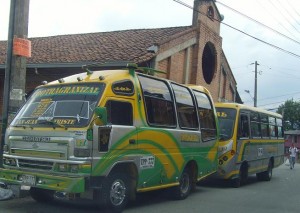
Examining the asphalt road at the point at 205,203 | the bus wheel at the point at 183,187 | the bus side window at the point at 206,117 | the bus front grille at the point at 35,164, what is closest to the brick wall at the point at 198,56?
the bus side window at the point at 206,117

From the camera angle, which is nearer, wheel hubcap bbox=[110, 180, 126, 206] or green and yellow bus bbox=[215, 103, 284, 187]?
wheel hubcap bbox=[110, 180, 126, 206]

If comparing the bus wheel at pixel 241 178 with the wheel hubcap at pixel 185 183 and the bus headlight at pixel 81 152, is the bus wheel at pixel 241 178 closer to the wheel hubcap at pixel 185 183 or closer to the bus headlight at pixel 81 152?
the wheel hubcap at pixel 185 183

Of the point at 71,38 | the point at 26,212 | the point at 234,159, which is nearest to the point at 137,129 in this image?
the point at 26,212

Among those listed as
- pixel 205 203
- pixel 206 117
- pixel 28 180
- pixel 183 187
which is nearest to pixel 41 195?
pixel 28 180

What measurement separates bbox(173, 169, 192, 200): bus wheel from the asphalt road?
0.15 meters

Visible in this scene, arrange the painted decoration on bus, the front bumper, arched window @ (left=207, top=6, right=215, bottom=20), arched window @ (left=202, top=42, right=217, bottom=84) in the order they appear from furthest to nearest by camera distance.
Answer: arched window @ (left=202, top=42, right=217, bottom=84) → arched window @ (left=207, top=6, right=215, bottom=20) → the painted decoration on bus → the front bumper

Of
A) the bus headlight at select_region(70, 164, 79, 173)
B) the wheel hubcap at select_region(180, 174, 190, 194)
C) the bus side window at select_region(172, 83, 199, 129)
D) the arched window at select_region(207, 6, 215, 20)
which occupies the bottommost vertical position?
the wheel hubcap at select_region(180, 174, 190, 194)

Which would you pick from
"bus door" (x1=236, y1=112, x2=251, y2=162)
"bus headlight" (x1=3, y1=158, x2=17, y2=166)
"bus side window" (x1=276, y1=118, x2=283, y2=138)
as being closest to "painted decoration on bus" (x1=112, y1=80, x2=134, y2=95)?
"bus headlight" (x1=3, y1=158, x2=17, y2=166)

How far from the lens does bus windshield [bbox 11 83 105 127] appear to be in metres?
7.80

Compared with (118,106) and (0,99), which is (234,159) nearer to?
(118,106)

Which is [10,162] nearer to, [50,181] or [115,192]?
[50,181]

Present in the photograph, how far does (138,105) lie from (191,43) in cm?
963

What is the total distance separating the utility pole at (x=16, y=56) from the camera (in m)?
9.41

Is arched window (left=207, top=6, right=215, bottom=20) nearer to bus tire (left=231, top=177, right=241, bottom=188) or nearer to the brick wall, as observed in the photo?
the brick wall
